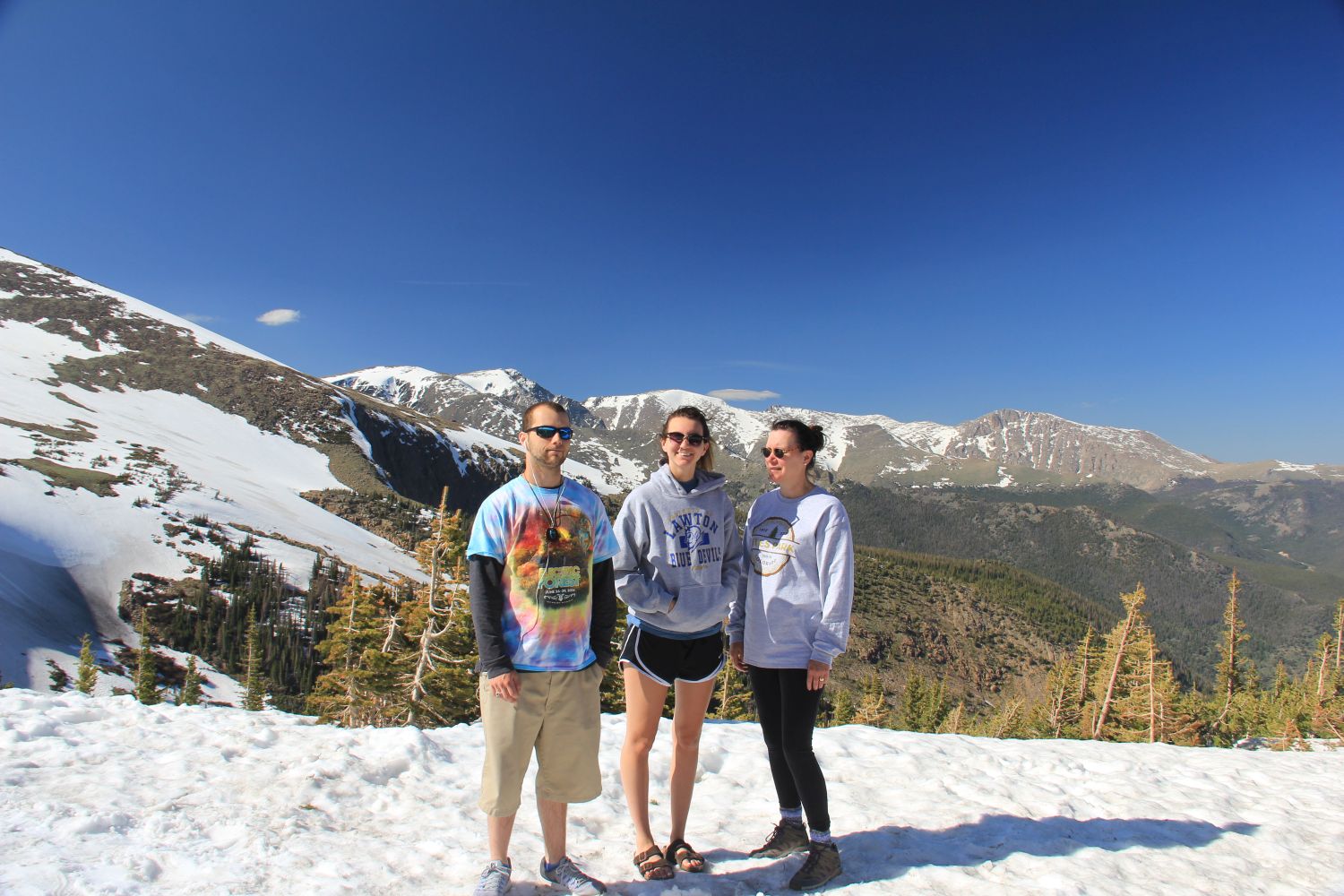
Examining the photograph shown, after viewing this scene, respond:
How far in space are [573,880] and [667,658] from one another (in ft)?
5.61

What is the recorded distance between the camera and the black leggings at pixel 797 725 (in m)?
4.89

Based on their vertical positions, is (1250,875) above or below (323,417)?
below

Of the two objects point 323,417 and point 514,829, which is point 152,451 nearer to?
point 323,417

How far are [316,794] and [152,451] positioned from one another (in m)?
132

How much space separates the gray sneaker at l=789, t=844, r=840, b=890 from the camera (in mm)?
4734

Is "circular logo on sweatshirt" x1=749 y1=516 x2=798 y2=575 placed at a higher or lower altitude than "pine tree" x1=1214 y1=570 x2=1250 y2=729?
higher

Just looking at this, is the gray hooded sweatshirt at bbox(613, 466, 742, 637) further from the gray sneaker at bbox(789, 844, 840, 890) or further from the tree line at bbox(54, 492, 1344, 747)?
the tree line at bbox(54, 492, 1344, 747)

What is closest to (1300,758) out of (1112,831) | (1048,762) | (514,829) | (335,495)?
(1048,762)

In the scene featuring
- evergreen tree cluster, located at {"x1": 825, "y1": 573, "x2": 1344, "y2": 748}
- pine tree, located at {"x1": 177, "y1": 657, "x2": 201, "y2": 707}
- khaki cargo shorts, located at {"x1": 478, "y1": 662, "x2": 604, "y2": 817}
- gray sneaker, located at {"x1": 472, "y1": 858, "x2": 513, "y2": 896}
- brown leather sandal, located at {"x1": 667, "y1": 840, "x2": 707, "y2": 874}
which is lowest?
pine tree, located at {"x1": 177, "y1": 657, "x2": 201, "y2": 707}

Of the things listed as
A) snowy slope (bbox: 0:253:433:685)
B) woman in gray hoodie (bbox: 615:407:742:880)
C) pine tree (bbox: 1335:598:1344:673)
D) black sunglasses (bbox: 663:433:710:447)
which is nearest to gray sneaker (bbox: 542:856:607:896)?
woman in gray hoodie (bbox: 615:407:742:880)

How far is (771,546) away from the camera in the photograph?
5.21m

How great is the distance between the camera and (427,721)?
721 inches

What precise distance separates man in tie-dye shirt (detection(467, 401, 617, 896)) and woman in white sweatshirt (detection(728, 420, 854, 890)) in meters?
1.33

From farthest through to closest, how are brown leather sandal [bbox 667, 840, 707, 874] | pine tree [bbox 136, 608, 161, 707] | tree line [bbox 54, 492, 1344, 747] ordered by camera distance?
pine tree [bbox 136, 608, 161, 707], tree line [bbox 54, 492, 1344, 747], brown leather sandal [bbox 667, 840, 707, 874]
